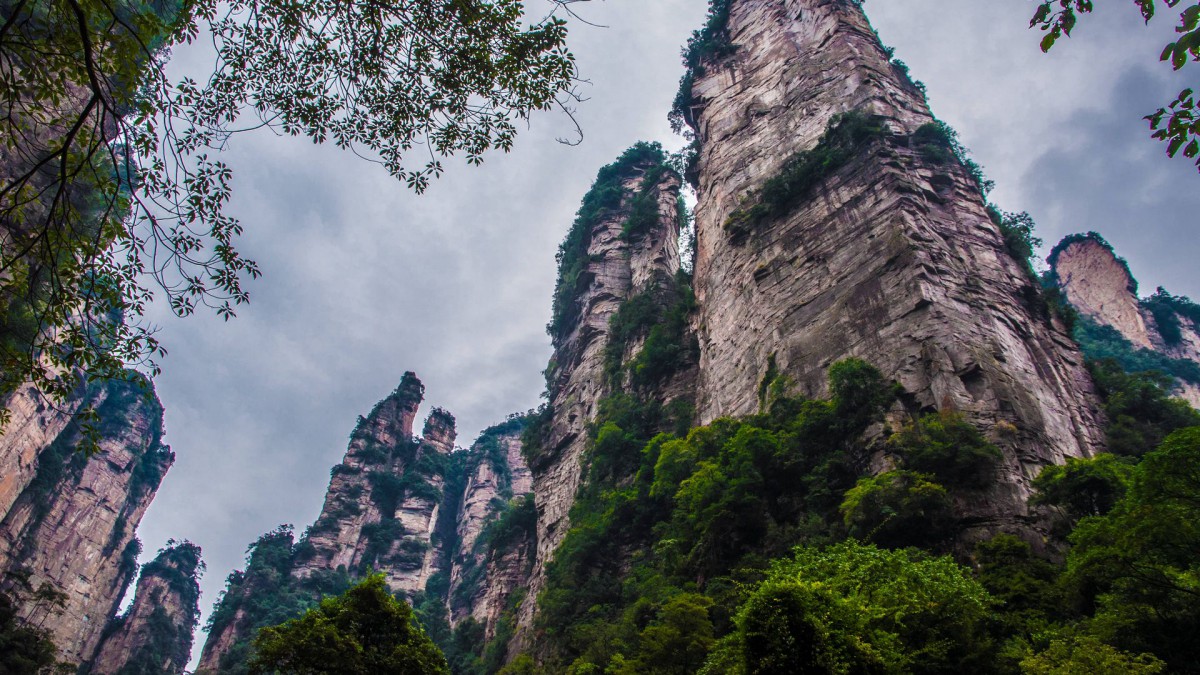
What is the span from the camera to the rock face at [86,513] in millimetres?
39375

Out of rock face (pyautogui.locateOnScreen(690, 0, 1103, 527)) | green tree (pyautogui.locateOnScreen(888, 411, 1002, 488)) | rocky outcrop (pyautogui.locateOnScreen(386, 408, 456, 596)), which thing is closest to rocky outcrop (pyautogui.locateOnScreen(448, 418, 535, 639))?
rocky outcrop (pyautogui.locateOnScreen(386, 408, 456, 596))

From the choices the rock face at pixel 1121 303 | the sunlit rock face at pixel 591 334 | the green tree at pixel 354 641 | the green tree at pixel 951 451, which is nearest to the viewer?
the green tree at pixel 354 641

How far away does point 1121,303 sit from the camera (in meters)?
49.5

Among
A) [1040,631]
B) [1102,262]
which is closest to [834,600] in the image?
[1040,631]

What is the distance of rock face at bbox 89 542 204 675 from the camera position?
46.2 m

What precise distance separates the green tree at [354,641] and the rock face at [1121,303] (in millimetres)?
53004

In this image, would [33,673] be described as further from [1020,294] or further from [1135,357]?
[1135,357]

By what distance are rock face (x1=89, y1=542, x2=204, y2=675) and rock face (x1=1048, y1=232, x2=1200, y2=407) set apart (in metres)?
70.8

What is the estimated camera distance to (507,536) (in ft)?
125

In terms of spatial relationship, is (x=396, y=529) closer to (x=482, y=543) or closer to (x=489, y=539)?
(x=482, y=543)

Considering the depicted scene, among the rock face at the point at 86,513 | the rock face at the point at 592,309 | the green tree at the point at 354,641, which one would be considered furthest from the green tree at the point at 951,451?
the rock face at the point at 86,513

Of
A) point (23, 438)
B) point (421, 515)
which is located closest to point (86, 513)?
point (23, 438)

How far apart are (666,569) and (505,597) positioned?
18.1m

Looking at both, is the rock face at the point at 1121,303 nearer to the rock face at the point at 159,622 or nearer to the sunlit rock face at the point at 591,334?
the sunlit rock face at the point at 591,334
